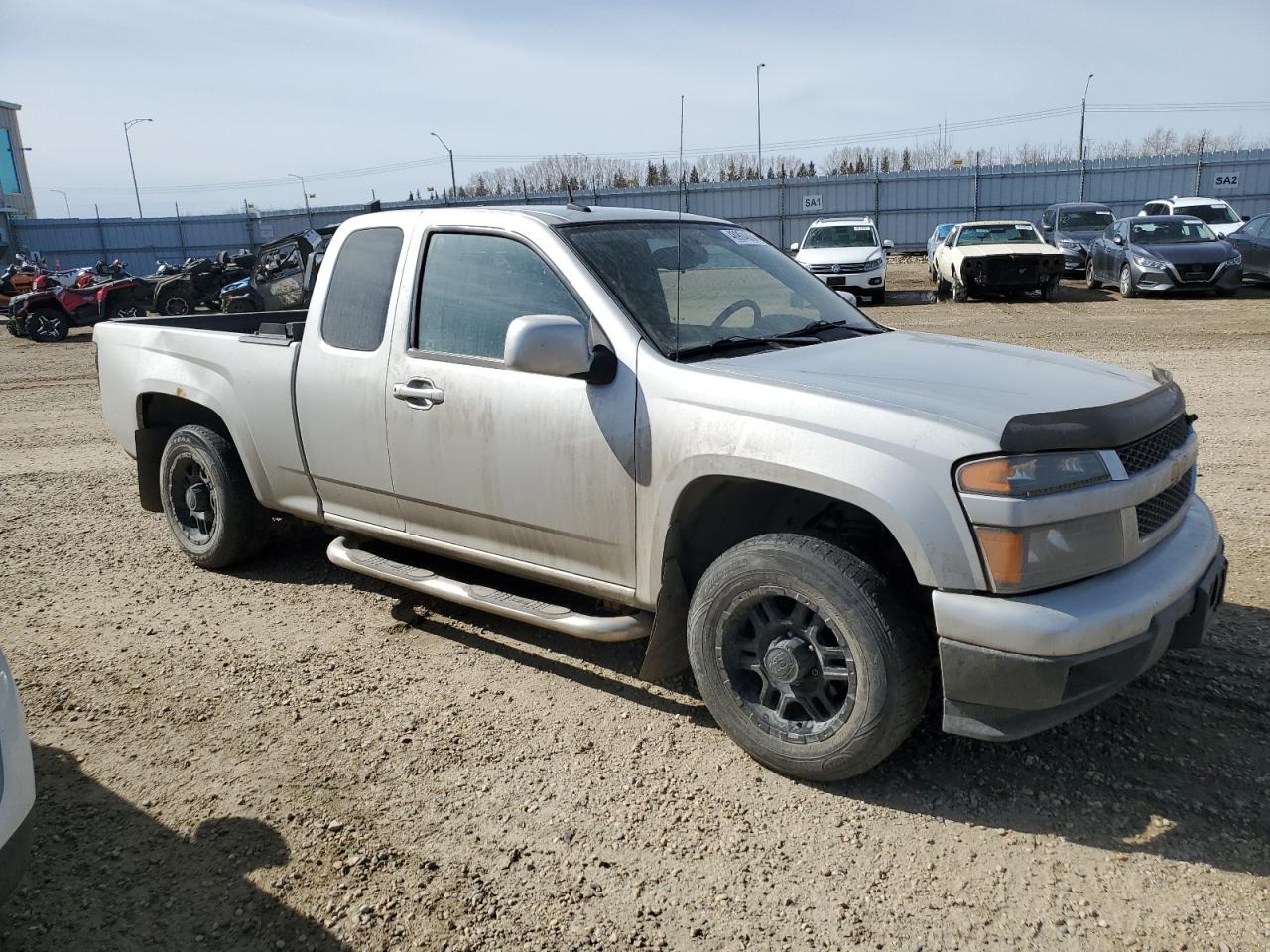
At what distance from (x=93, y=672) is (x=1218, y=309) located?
57.7 feet

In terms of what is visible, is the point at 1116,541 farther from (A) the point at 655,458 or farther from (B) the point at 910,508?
(A) the point at 655,458

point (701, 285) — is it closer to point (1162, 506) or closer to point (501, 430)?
point (501, 430)

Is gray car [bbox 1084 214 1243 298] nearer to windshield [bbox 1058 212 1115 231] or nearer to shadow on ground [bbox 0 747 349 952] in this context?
windshield [bbox 1058 212 1115 231]

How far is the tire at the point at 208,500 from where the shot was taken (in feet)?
16.9

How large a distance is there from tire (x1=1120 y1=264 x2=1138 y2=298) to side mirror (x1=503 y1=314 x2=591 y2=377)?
1818 centimetres

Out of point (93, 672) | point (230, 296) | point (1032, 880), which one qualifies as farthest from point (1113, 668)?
point (230, 296)

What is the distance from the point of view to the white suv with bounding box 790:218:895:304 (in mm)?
19219

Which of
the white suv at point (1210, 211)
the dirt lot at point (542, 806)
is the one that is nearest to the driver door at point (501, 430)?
the dirt lot at point (542, 806)

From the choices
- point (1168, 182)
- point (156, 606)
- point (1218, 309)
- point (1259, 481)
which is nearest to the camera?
point (156, 606)

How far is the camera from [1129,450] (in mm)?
2973

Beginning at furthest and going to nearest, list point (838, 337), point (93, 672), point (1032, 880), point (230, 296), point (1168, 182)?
point (1168, 182), point (230, 296), point (93, 672), point (838, 337), point (1032, 880)

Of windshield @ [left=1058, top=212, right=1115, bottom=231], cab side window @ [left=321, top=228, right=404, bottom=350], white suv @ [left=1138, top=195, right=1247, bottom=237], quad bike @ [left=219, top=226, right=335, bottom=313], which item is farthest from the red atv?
white suv @ [left=1138, top=195, right=1247, bottom=237]

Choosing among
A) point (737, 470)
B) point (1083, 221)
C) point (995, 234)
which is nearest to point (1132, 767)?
point (737, 470)

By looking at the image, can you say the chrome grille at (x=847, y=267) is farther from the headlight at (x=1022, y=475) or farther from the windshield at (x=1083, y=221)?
the headlight at (x=1022, y=475)
